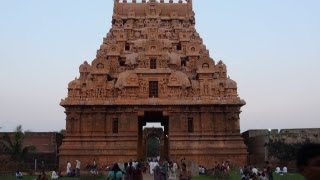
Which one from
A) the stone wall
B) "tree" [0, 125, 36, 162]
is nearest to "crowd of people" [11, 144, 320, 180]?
the stone wall

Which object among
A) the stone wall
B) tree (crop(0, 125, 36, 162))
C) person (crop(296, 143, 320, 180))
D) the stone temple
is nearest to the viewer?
person (crop(296, 143, 320, 180))

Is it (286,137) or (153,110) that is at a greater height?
(153,110)

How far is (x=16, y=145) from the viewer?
37.1 meters

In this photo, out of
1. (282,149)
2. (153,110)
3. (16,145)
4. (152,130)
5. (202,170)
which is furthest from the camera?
(152,130)

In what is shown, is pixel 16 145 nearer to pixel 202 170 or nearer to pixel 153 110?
pixel 153 110

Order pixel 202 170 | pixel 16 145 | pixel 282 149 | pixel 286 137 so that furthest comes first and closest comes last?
pixel 16 145
pixel 286 137
pixel 282 149
pixel 202 170

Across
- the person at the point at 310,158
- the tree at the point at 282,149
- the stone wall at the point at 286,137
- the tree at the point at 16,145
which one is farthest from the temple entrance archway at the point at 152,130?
the person at the point at 310,158

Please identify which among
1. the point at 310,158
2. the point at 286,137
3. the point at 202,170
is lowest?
the point at 202,170

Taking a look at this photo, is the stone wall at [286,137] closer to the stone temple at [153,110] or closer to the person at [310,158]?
the stone temple at [153,110]

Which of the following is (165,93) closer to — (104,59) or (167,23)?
(104,59)

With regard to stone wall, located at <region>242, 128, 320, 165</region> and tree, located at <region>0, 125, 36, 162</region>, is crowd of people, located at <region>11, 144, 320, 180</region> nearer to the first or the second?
stone wall, located at <region>242, 128, 320, 165</region>

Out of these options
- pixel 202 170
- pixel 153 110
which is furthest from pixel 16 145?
pixel 202 170

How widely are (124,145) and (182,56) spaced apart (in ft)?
35.5

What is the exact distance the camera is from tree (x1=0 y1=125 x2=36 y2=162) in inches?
1457
